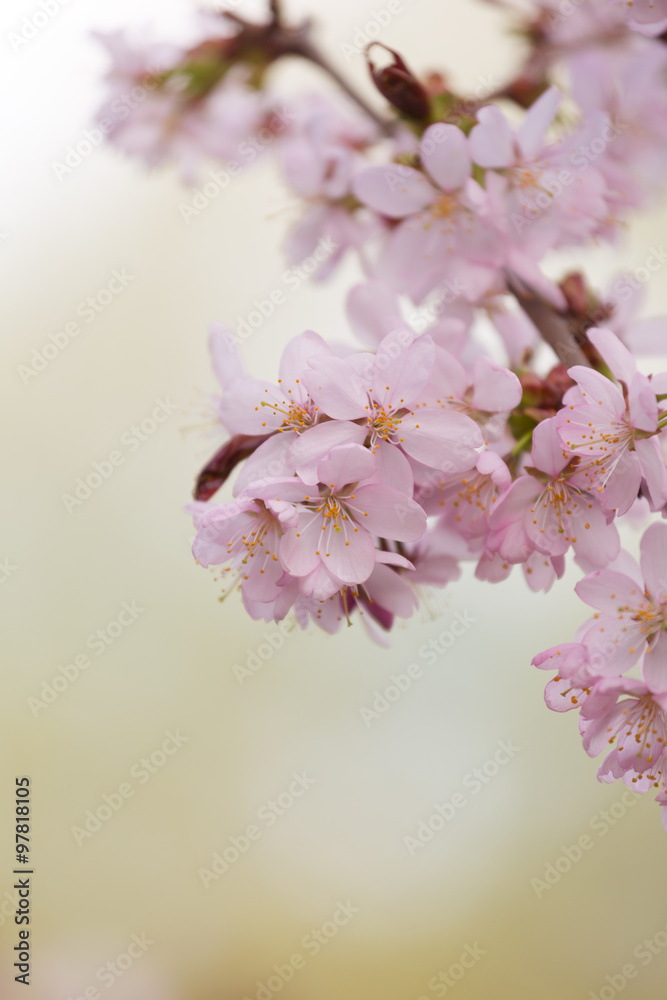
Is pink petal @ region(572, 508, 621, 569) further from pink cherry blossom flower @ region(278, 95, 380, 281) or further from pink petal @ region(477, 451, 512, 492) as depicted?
pink cherry blossom flower @ region(278, 95, 380, 281)

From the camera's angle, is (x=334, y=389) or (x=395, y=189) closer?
(x=334, y=389)

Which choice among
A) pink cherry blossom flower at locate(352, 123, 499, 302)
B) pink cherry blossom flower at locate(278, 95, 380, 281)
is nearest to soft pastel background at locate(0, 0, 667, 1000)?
pink cherry blossom flower at locate(278, 95, 380, 281)

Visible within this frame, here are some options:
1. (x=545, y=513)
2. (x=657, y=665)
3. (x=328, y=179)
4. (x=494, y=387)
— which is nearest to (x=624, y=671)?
(x=657, y=665)

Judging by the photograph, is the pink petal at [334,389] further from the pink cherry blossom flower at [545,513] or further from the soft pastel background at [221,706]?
the soft pastel background at [221,706]

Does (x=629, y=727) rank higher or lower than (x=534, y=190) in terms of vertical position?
lower

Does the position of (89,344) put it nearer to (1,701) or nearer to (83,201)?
(83,201)

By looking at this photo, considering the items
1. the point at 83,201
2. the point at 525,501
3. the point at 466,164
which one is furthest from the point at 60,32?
the point at 525,501

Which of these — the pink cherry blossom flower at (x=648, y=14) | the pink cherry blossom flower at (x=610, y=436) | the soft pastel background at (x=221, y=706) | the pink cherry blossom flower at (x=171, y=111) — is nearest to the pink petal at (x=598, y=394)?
the pink cherry blossom flower at (x=610, y=436)

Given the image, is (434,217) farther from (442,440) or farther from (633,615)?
(633,615)
